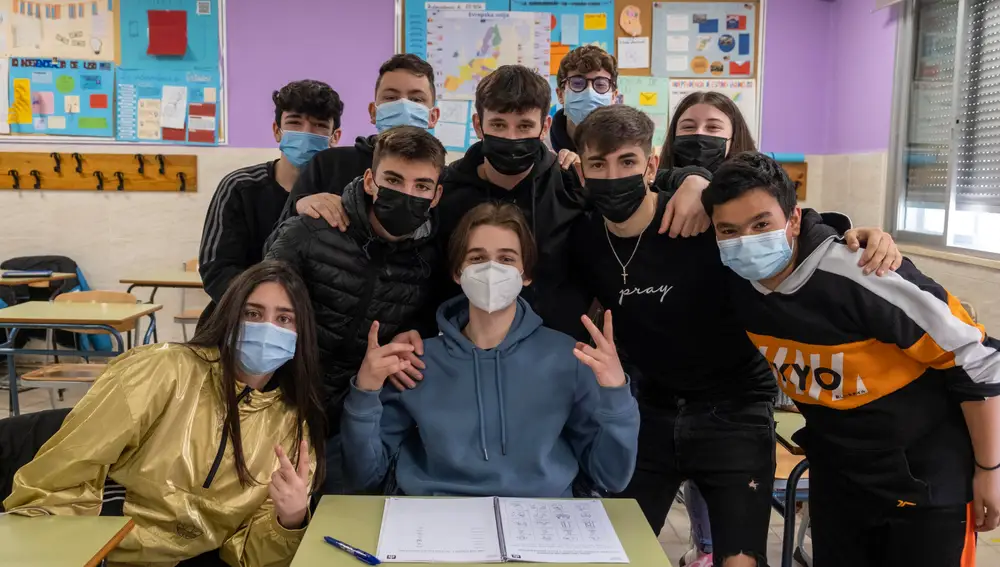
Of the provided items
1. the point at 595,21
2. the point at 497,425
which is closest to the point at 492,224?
the point at 497,425

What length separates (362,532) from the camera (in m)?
1.33

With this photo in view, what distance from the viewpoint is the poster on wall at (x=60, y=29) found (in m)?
4.99

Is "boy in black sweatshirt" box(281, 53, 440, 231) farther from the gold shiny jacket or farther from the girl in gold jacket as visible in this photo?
the gold shiny jacket

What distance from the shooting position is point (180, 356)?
158 cm

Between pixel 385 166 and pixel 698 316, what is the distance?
0.89m

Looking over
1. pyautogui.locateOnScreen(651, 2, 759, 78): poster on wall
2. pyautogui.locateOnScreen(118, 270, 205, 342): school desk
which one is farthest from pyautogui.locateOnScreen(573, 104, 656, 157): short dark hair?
pyautogui.locateOnScreen(651, 2, 759, 78): poster on wall

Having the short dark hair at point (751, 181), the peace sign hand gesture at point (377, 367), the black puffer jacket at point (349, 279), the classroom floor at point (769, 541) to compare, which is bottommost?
the classroom floor at point (769, 541)

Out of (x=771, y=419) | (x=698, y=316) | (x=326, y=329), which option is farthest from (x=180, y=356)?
(x=771, y=419)

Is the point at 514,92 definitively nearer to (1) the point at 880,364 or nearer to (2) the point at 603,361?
(2) the point at 603,361

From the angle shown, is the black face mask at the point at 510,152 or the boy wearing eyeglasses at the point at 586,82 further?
the boy wearing eyeglasses at the point at 586,82

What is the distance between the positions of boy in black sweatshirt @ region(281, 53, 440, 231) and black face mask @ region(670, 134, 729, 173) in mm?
828

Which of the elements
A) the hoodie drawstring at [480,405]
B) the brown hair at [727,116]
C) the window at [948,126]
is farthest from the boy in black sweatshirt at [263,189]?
the window at [948,126]

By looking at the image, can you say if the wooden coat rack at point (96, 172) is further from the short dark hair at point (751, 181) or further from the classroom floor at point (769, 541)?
the short dark hair at point (751, 181)

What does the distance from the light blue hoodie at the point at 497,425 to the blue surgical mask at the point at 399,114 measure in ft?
2.92
